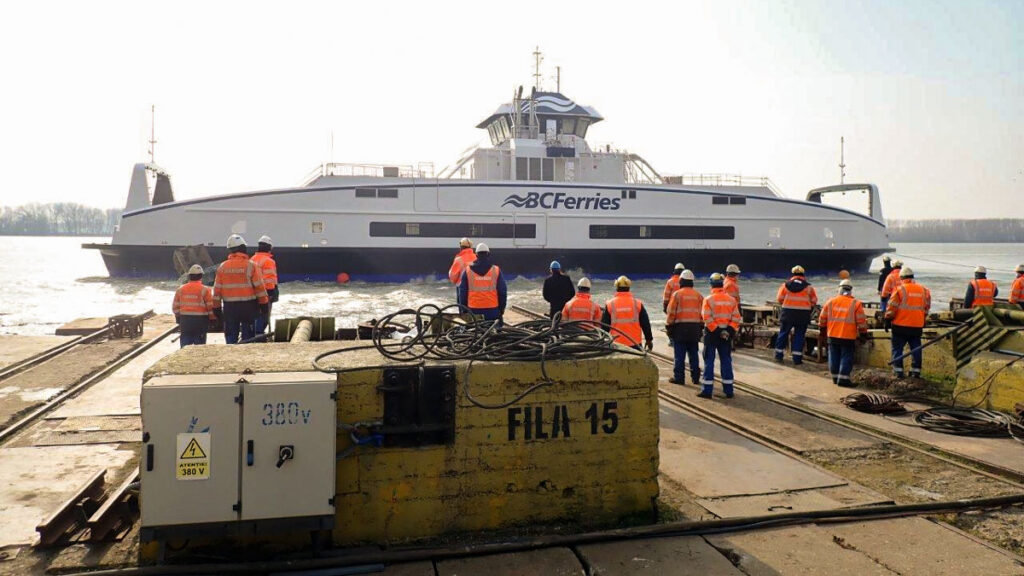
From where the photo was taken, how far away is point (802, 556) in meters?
3.15

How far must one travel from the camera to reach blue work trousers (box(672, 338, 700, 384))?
7090 mm

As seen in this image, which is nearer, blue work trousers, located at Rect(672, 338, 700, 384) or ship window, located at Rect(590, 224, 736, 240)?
blue work trousers, located at Rect(672, 338, 700, 384)

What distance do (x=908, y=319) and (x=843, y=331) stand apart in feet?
3.02

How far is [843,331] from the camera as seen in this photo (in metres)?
7.29

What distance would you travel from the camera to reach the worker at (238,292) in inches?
253

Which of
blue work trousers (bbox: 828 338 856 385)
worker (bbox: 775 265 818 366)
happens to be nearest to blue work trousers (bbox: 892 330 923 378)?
blue work trousers (bbox: 828 338 856 385)

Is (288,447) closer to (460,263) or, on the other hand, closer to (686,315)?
(686,315)

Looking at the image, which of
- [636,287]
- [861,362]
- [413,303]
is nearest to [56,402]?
[861,362]

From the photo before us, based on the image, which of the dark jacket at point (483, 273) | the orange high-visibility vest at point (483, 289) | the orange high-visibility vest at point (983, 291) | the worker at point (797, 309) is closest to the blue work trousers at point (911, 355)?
the worker at point (797, 309)

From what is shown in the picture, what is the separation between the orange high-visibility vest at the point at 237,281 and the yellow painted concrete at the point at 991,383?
6552 millimetres

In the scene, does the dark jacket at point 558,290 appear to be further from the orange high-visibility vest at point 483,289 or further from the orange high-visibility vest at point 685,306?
the orange high-visibility vest at point 685,306

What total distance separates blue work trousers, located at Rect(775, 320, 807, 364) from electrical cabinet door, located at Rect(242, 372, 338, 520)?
23.6ft

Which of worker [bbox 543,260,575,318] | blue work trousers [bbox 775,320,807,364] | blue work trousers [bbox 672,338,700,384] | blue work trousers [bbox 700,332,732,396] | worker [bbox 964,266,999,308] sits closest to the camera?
blue work trousers [bbox 700,332,732,396]

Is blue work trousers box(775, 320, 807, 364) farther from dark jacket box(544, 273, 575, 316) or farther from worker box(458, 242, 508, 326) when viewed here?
worker box(458, 242, 508, 326)
